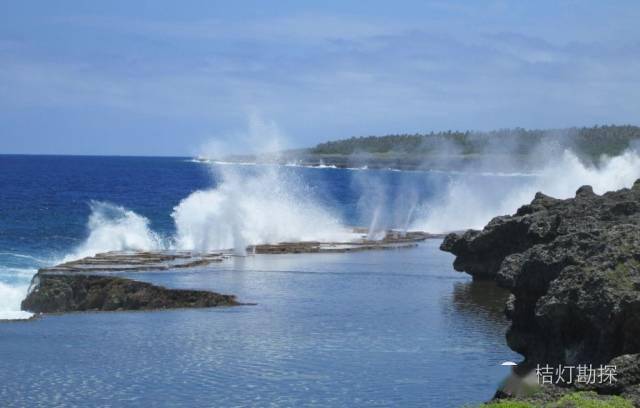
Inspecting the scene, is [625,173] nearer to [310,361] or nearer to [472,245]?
[472,245]

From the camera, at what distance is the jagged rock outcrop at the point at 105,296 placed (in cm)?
3303

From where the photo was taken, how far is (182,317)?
1199 inches

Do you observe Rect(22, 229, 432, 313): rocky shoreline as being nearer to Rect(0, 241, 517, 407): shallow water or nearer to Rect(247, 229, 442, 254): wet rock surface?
Rect(0, 241, 517, 407): shallow water

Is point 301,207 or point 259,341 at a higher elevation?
point 301,207

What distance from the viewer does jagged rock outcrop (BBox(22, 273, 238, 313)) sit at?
33.0 meters

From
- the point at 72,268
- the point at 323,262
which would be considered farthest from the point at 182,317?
the point at 323,262

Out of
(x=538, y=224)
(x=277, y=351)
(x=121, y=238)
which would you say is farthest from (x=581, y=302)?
(x=121, y=238)

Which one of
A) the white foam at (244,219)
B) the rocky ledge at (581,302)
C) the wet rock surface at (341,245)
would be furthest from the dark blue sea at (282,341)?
the white foam at (244,219)

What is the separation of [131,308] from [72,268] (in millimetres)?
6598

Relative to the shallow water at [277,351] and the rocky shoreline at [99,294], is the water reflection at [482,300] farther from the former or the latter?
the rocky shoreline at [99,294]

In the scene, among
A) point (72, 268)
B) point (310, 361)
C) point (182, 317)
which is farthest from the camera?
point (72, 268)

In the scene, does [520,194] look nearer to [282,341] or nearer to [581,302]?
[282,341]

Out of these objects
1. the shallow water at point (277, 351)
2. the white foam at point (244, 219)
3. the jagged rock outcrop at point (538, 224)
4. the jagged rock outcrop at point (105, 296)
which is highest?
the white foam at point (244, 219)

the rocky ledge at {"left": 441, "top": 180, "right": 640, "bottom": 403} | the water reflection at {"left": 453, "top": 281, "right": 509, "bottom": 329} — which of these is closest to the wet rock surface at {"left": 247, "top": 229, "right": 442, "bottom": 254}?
the water reflection at {"left": 453, "top": 281, "right": 509, "bottom": 329}
